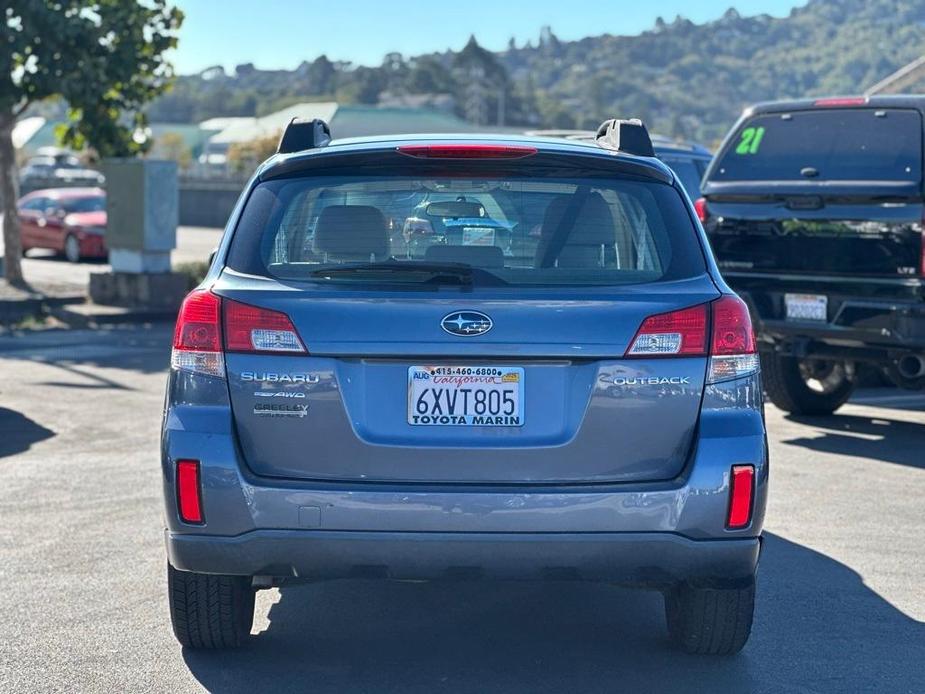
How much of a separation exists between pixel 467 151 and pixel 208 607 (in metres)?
1.75

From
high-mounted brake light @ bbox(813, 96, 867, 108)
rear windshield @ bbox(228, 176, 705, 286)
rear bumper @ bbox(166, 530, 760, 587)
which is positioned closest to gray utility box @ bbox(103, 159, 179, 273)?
high-mounted brake light @ bbox(813, 96, 867, 108)

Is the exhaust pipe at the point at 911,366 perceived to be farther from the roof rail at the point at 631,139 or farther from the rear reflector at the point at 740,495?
the rear reflector at the point at 740,495

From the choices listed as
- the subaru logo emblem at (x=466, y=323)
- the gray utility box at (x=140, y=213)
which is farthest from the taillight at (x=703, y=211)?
the gray utility box at (x=140, y=213)

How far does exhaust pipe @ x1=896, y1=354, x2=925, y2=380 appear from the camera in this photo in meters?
9.74

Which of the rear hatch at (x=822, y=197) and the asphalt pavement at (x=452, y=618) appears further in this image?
the rear hatch at (x=822, y=197)

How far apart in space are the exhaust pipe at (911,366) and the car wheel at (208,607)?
5706mm

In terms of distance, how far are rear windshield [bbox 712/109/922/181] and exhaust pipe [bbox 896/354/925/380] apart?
3.67ft

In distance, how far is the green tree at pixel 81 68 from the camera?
1912 centimetres

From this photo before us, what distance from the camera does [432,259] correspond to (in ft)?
16.0

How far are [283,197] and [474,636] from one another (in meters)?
1.77

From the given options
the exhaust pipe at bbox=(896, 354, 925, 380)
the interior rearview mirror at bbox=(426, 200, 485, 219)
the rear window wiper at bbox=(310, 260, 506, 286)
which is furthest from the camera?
the exhaust pipe at bbox=(896, 354, 925, 380)

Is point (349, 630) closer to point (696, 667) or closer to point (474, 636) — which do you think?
point (474, 636)

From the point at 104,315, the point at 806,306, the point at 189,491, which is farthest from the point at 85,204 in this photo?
the point at 189,491

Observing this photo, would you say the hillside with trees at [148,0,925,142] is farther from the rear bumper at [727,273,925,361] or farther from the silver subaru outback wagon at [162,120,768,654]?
the silver subaru outback wagon at [162,120,768,654]
